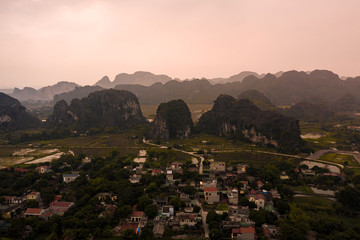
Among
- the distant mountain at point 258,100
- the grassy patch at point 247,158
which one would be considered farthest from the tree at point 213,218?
the distant mountain at point 258,100

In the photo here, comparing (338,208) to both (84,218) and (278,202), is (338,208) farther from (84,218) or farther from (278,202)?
(84,218)

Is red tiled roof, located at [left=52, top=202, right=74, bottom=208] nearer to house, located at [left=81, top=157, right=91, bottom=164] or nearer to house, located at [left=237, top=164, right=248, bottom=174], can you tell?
house, located at [left=81, top=157, right=91, bottom=164]

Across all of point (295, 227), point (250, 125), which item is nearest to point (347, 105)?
point (250, 125)

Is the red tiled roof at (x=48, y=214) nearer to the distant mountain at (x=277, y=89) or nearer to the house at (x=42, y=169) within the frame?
the house at (x=42, y=169)

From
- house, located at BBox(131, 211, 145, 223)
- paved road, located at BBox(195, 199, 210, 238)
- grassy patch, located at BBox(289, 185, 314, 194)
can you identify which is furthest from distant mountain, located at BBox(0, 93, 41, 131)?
grassy patch, located at BBox(289, 185, 314, 194)

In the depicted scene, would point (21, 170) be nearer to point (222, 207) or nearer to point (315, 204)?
point (222, 207)

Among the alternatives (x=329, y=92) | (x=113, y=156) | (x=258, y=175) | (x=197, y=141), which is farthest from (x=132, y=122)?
(x=329, y=92)

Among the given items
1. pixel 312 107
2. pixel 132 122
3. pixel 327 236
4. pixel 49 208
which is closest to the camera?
pixel 327 236
